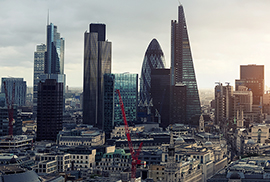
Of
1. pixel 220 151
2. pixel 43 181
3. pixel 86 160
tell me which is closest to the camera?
pixel 43 181

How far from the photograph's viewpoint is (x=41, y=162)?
6097 inches

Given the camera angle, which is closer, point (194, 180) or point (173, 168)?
point (173, 168)

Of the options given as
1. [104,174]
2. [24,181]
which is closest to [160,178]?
[104,174]

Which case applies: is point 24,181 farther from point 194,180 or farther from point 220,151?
point 220,151

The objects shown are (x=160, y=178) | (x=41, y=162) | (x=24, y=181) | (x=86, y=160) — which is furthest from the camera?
(x=86, y=160)

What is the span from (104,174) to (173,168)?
69.7 ft

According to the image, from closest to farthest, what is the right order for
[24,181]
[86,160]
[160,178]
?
[24,181] < [160,178] < [86,160]

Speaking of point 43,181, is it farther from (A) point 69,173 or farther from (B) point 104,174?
(B) point 104,174

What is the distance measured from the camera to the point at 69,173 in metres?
140

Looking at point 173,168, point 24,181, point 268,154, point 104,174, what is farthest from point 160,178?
point 268,154

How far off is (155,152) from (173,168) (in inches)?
1442

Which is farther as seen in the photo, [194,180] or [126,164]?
[126,164]

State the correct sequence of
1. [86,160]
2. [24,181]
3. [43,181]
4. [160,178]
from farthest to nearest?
[86,160] < [160,178] < [43,181] < [24,181]

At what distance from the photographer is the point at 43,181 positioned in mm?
116875
